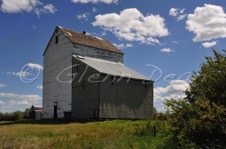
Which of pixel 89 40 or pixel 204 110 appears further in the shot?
pixel 89 40

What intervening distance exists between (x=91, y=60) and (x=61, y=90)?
5964mm

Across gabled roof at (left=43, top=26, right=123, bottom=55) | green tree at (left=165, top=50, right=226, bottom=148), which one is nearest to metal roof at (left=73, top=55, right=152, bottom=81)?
gabled roof at (left=43, top=26, right=123, bottom=55)

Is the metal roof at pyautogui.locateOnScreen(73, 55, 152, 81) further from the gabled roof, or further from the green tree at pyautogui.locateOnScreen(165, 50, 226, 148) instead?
the green tree at pyautogui.locateOnScreen(165, 50, 226, 148)

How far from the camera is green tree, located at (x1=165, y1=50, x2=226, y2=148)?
10.8 metres

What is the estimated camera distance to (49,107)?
49.8m

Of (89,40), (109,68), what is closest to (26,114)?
(89,40)

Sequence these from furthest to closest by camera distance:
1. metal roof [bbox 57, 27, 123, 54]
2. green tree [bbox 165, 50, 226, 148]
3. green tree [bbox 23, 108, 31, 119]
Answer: green tree [bbox 23, 108, 31, 119] → metal roof [bbox 57, 27, 123, 54] → green tree [bbox 165, 50, 226, 148]

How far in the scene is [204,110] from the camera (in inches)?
452

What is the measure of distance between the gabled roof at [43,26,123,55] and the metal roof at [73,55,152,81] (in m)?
2.29

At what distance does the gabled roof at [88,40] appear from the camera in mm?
48156

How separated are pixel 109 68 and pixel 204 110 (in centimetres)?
3472

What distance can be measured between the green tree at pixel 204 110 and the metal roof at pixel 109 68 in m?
28.7

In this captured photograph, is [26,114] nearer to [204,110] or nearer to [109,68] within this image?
[109,68]

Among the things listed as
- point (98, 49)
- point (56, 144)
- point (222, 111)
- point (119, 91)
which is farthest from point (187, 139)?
point (98, 49)
